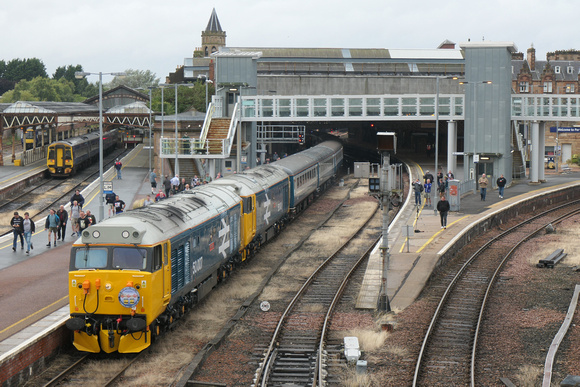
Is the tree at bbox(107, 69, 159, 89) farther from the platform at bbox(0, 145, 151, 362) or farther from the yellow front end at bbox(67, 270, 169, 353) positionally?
the yellow front end at bbox(67, 270, 169, 353)

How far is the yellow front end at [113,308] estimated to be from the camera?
1681 centimetres

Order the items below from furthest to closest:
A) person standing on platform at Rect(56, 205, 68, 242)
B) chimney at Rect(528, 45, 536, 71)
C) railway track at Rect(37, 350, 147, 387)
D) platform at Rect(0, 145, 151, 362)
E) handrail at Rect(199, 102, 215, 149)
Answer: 1. chimney at Rect(528, 45, 536, 71)
2. handrail at Rect(199, 102, 215, 149)
3. person standing on platform at Rect(56, 205, 68, 242)
4. platform at Rect(0, 145, 151, 362)
5. railway track at Rect(37, 350, 147, 387)

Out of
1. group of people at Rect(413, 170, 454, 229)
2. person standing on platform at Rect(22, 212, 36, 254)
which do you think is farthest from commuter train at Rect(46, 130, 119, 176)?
person standing on platform at Rect(22, 212, 36, 254)

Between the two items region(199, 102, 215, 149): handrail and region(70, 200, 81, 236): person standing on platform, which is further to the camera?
region(199, 102, 215, 149): handrail

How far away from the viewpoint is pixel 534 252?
103 ft

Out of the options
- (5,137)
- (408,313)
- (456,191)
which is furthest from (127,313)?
(5,137)

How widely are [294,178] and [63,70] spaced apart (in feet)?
478

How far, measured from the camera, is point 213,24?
165 m

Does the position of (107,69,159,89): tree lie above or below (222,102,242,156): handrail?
above

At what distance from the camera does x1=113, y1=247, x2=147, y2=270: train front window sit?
16875 mm

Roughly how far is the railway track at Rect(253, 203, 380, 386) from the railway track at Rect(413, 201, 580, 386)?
239cm

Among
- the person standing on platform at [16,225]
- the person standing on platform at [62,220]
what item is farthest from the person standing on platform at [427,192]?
the person standing on platform at [16,225]

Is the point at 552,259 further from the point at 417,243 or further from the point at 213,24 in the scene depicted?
the point at 213,24

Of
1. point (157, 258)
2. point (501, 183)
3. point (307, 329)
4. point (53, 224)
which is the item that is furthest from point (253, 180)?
point (501, 183)
